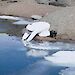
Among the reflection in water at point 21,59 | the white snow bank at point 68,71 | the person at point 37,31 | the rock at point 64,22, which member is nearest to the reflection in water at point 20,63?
the reflection in water at point 21,59

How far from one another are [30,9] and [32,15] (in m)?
0.77

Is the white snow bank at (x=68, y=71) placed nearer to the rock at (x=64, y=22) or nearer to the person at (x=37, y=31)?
the person at (x=37, y=31)

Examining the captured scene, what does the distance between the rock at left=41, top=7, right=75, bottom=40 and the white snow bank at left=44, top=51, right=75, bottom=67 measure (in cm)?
168

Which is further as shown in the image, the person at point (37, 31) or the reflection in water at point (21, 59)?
the person at point (37, 31)

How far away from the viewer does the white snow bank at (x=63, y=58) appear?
6.08 metres

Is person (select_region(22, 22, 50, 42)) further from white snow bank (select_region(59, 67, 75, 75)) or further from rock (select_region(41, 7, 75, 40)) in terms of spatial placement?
white snow bank (select_region(59, 67, 75, 75))

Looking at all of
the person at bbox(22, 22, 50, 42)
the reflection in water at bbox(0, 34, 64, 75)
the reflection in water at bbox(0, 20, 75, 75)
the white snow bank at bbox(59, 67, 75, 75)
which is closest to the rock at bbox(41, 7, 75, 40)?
the person at bbox(22, 22, 50, 42)

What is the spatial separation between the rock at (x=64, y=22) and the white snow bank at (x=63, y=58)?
5.51 feet

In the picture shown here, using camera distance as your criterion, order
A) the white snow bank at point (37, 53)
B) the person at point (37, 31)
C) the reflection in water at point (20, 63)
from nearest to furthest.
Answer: the reflection in water at point (20, 63) < the white snow bank at point (37, 53) < the person at point (37, 31)

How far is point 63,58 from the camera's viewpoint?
20.7ft

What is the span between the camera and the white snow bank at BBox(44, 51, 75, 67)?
20.0 feet

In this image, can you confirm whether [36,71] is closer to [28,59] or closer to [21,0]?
[28,59]

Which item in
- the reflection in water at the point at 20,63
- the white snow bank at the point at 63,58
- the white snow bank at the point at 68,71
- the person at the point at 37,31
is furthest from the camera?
the person at the point at 37,31

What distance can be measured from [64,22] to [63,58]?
269 centimetres
